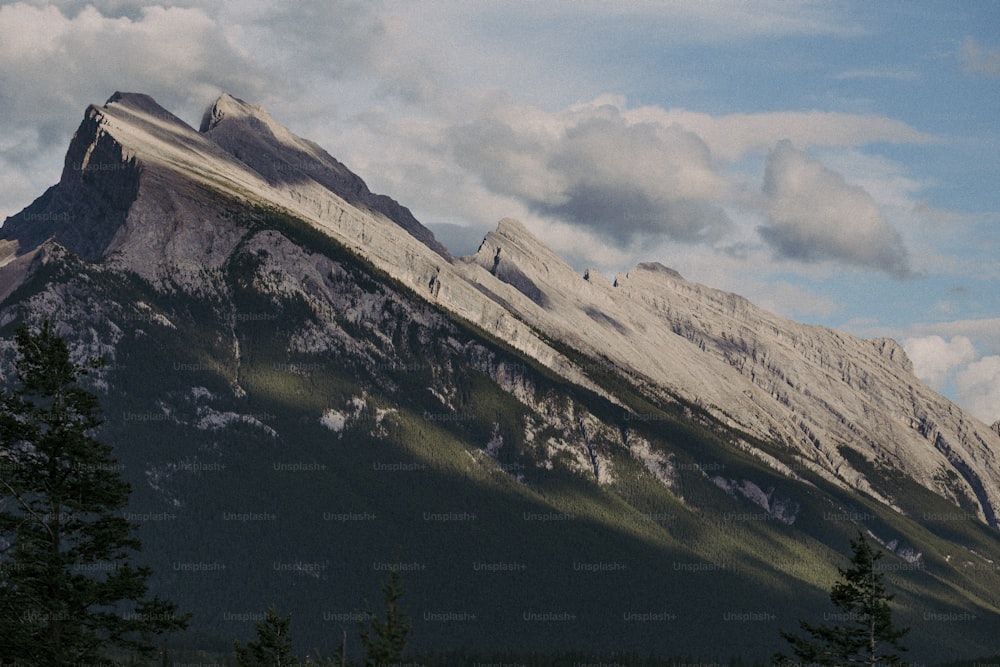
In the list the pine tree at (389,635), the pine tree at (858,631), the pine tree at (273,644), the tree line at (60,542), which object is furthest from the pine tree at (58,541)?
the pine tree at (858,631)

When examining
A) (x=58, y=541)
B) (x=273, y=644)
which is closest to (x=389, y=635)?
(x=58, y=541)

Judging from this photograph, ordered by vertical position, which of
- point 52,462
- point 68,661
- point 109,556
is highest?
point 52,462

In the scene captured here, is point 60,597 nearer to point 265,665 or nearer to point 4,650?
point 4,650

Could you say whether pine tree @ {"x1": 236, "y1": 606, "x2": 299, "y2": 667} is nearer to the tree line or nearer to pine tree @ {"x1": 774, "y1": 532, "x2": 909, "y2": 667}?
the tree line

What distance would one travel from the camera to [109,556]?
50.2m

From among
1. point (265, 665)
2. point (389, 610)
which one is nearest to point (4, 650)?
point (389, 610)

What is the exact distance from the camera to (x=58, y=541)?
1960 inches

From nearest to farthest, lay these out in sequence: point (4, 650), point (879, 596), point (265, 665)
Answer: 1. point (4, 650)
2. point (879, 596)
3. point (265, 665)

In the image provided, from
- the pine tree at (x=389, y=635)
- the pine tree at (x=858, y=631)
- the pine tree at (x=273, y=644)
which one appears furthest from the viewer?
the pine tree at (x=273, y=644)

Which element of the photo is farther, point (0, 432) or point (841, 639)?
point (841, 639)

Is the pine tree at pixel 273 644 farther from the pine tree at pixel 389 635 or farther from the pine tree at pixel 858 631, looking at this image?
the pine tree at pixel 858 631

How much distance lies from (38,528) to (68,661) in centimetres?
512

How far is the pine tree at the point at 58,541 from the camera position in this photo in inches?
1916

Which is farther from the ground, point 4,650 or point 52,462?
point 52,462
